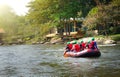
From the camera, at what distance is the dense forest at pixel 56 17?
53.5m

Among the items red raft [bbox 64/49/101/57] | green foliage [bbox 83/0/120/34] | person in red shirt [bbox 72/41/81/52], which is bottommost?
red raft [bbox 64/49/101/57]

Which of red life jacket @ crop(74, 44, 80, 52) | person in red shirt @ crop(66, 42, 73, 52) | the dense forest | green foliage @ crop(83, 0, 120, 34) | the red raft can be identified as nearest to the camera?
the red raft

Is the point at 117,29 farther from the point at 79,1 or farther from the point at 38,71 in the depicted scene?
the point at 38,71

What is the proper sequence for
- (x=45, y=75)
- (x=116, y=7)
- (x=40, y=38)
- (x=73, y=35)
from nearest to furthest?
(x=45, y=75), (x=116, y=7), (x=73, y=35), (x=40, y=38)

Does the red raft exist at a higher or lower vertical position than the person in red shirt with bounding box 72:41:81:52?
lower

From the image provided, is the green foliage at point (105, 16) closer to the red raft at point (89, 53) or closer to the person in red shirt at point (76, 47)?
the person in red shirt at point (76, 47)

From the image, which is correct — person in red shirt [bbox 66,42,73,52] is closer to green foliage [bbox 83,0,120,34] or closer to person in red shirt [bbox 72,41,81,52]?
person in red shirt [bbox 72,41,81,52]

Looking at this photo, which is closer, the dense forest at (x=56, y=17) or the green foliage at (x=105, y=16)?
the green foliage at (x=105, y=16)

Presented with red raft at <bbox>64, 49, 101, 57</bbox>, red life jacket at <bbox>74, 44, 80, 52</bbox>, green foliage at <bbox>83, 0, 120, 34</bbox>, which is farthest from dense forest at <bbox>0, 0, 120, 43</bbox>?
red raft at <bbox>64, 49, 101, 57</bbox>

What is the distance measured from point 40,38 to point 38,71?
149ft

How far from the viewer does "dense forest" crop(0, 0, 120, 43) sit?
53.5 m

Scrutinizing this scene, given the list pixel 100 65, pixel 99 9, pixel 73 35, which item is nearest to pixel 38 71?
pixel 100 65

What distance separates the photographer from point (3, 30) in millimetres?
80000

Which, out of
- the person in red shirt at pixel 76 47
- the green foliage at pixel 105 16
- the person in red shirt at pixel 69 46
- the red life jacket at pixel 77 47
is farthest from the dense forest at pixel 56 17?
the red life jacket at pixel 77 47
